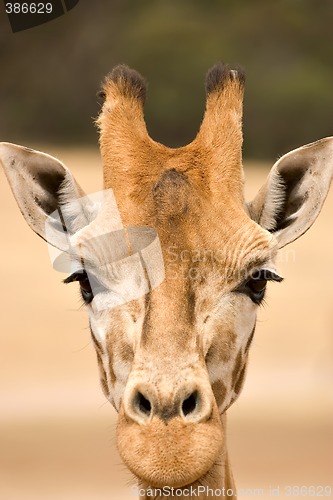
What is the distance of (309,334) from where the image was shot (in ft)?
77.5

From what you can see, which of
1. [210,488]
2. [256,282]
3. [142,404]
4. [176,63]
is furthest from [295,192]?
[176,63]

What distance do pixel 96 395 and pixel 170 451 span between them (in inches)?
540

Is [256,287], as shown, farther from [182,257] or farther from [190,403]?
[190,403]

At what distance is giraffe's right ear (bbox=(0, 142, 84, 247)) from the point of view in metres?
8.11

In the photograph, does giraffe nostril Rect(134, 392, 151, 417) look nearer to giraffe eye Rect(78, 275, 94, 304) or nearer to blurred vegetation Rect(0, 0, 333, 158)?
giraffe eye Rect(78, 275, 94, 304)

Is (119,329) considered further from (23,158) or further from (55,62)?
(55,62)

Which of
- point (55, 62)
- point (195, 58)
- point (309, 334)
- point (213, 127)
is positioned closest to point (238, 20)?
point (195, 58)

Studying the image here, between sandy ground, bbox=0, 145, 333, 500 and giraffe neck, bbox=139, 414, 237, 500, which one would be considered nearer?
giraffe neck, bbox=139, 414, 237, 500

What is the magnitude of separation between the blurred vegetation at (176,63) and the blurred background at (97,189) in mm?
68

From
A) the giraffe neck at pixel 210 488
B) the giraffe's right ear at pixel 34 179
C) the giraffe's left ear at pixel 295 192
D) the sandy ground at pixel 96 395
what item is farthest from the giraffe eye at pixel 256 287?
the sandy ground at pixel 96 395

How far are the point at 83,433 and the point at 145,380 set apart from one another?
39.1 feet

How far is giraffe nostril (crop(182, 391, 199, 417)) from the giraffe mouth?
0.35 feet

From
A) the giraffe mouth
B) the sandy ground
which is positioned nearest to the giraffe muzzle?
the giraffe mouth

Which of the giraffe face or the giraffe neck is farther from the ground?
the giraffe face
